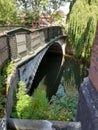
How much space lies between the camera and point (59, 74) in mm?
16344

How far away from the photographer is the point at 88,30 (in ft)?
56.2

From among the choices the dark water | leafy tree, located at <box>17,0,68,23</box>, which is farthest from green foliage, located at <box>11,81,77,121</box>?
leafy tree, located at <box>17,0,68,23</box>

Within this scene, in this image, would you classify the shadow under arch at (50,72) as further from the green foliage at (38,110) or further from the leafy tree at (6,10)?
the leafy tree at (6,10)

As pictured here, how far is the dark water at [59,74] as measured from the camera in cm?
1297

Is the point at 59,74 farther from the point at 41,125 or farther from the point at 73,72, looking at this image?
the point at 41,125

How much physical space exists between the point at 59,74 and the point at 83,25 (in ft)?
14.6

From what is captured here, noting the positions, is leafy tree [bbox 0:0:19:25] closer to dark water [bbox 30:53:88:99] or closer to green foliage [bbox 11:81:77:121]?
dark water [bbox 30:53:88:99]

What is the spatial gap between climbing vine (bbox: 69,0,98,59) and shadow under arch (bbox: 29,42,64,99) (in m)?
2.25

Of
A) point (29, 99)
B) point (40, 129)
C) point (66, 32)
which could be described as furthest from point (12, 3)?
point (40, 129)

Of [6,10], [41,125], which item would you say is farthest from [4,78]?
[6,10]

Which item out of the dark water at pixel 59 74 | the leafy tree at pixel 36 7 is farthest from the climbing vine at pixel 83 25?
the leafy tree at pixel 36 7

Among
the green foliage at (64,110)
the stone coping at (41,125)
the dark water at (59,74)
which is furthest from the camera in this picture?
the dark water at (59,74)

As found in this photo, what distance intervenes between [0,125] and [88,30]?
14638mm

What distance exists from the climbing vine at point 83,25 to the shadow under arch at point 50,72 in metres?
2.25
